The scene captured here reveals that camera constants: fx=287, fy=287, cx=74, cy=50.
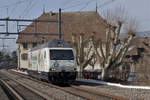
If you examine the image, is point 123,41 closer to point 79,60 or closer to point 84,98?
point 79,60

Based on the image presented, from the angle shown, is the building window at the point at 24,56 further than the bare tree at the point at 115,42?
Yes

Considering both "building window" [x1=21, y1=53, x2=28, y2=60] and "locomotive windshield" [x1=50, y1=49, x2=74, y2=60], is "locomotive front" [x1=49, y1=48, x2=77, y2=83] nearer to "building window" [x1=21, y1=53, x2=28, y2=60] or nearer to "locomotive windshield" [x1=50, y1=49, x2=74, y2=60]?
"locomotive windshield" [x1=50, y1=49, x2=74, y2=60]

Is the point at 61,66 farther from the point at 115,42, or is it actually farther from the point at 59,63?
the point at 115,42

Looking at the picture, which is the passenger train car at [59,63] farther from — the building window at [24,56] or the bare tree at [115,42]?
the building window at [24,56]

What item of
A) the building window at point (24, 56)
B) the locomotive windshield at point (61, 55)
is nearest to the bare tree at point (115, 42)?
the locomotive windshield at point (61, 55)

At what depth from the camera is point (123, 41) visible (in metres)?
27.1

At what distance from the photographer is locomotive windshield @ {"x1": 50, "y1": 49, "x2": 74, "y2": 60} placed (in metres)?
20.8

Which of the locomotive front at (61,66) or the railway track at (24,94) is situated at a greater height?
the locomotive front at (61,66)

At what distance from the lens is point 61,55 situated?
20969 millimetres

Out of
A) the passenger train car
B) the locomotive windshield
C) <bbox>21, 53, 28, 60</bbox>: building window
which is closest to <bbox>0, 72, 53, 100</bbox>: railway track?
the passenger train car

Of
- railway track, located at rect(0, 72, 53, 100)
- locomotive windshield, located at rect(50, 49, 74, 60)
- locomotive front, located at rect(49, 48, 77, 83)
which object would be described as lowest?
railway track, located at rect(0, 72, 53, 100)

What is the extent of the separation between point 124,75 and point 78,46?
955cm

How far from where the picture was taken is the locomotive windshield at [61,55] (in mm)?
20797

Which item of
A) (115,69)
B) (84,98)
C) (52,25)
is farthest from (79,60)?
(52,25)
